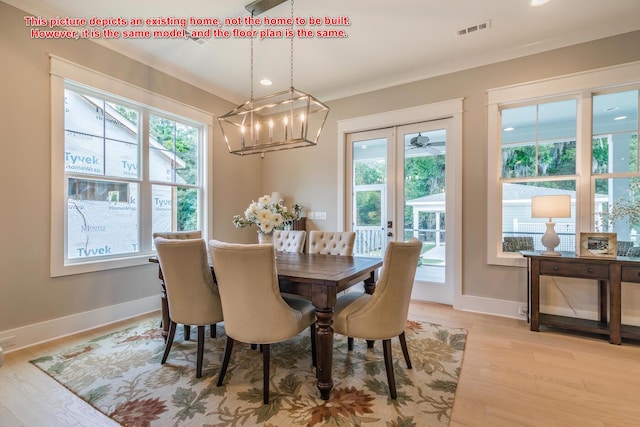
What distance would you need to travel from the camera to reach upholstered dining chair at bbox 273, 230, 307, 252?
3285 millimetres

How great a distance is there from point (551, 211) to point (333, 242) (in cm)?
213

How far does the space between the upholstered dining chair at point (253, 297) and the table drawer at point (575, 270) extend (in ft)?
8.27

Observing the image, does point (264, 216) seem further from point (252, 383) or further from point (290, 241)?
point (252, 383)

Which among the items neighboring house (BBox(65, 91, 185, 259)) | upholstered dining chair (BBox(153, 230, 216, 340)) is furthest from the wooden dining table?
neighboring house (BBox(65, 91, 185, 259))

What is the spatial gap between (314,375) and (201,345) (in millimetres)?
829

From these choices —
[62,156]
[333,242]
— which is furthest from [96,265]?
[333,242]

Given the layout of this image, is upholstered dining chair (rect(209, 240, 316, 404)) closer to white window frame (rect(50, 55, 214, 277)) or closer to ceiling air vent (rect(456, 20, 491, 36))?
white window frame (rect(50, 55, 214, 277))

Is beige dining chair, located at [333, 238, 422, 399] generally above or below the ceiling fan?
below

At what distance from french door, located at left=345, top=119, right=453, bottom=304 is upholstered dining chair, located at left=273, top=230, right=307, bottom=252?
1.23 metres

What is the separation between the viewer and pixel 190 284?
6.77 ft

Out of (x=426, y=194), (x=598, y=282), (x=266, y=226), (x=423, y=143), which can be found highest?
(x=423, y=143)

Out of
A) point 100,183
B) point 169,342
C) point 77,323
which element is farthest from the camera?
point 100,183

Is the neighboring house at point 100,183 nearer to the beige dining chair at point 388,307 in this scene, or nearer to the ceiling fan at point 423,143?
the beige dining chair at point 388,307

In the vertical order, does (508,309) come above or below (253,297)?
below
